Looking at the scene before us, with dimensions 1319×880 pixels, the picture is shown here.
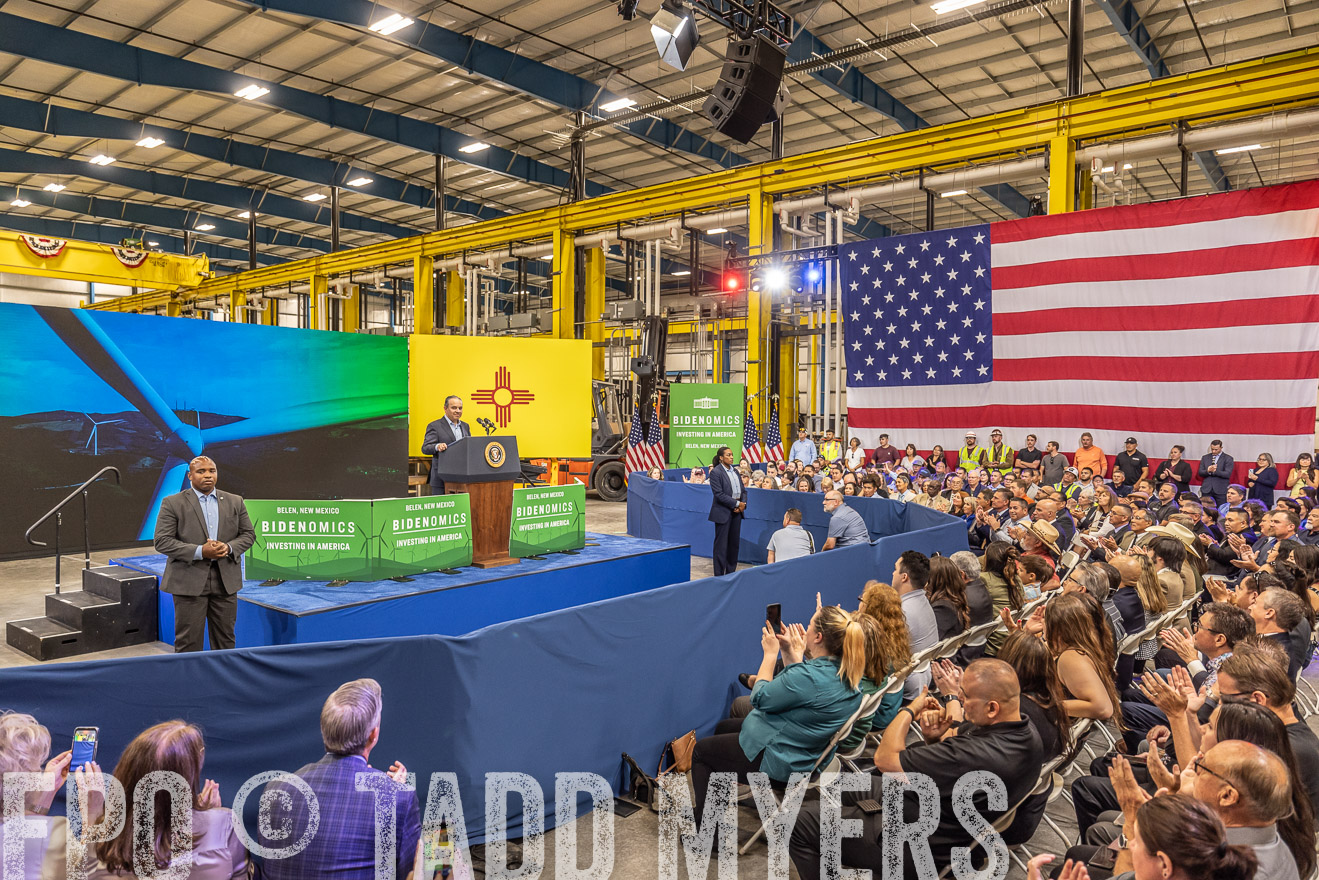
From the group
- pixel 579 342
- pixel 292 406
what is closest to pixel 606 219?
pixel 579 342

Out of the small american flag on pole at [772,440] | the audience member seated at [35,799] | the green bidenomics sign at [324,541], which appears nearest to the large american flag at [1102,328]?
the small american flag on pole at [772,440]

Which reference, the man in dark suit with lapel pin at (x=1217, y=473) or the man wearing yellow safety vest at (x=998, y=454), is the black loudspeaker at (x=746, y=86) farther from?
the man in dark suit with lapel pin at (x=1217, y=473)

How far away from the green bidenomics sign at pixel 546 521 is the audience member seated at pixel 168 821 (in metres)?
5.29

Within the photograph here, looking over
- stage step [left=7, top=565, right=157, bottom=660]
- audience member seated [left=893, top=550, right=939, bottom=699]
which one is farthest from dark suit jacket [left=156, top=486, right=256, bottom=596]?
audience member seated [left=893, top=550, right=939, bottom=699]

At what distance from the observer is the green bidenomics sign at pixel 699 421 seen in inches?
583

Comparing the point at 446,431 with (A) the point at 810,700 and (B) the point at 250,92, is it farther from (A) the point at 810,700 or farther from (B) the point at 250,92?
(B) the point at 250,92

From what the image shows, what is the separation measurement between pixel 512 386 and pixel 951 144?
9088 millimetres

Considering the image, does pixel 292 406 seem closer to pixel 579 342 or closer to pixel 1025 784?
pixel 579 342

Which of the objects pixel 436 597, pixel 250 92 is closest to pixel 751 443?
pixel 436 597

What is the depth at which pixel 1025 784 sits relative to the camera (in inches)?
119

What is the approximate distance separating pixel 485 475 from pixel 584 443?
353 inches

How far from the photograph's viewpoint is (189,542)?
5.49 metres

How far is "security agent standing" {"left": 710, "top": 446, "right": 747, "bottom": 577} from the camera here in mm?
9781

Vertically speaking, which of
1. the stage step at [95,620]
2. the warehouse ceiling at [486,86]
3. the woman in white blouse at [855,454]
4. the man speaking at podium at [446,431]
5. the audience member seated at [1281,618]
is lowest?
the stage step at [95,620]
